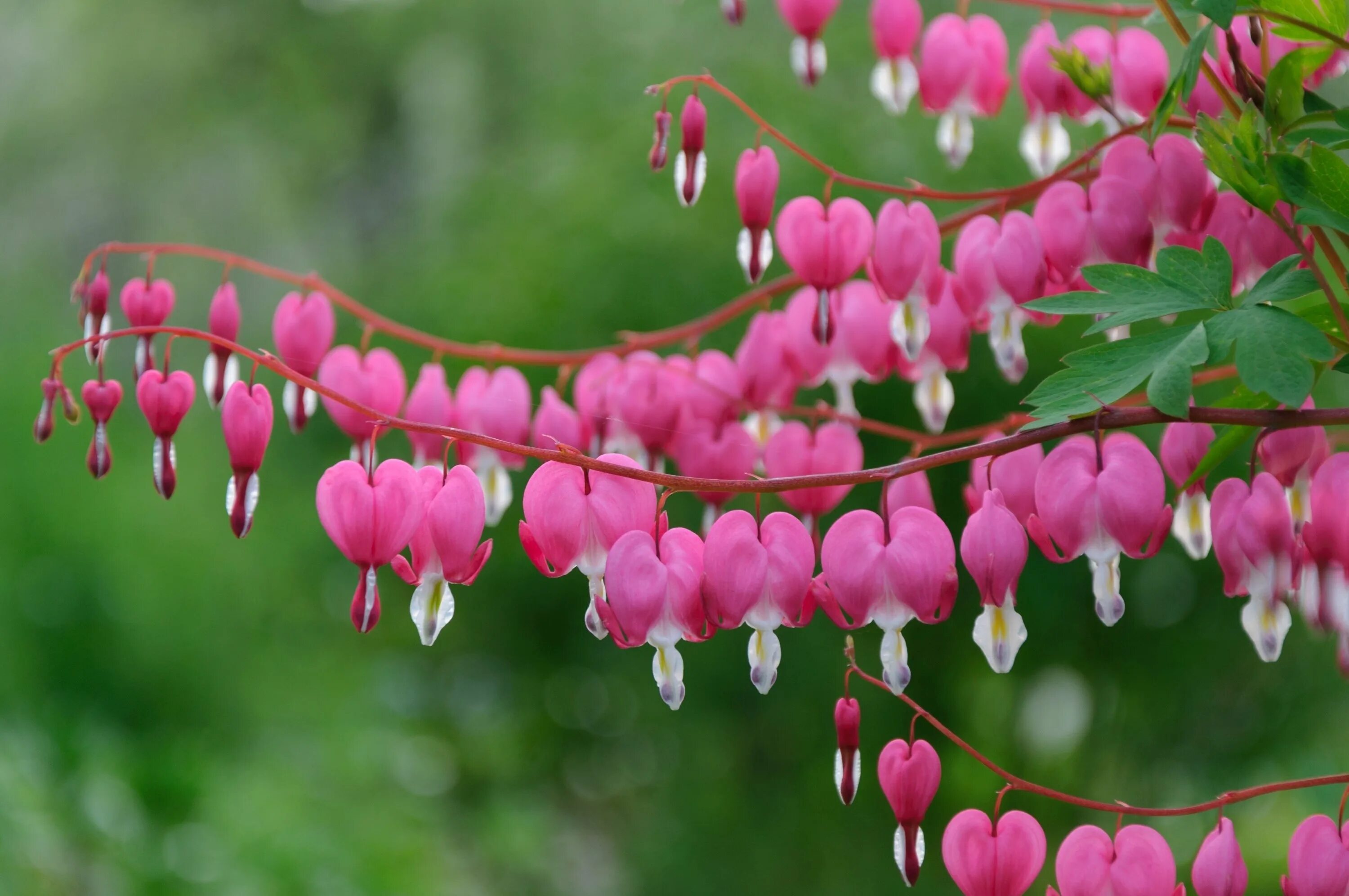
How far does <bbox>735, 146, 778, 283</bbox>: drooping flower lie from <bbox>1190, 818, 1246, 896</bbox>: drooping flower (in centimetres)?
33

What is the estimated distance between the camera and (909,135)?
1.76m

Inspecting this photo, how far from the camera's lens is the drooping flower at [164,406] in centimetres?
47

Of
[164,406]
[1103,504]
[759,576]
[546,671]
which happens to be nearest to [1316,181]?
[1103,504]

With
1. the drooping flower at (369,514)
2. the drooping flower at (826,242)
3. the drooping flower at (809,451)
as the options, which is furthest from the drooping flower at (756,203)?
the drooping flower at (369,514)

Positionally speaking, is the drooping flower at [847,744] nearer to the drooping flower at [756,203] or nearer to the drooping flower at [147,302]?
the drooping flower at [756,203]

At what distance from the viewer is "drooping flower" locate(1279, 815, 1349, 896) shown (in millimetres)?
430

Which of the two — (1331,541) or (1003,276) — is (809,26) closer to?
(1003,276)

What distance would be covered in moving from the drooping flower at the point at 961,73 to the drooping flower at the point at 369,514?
43 centimetres

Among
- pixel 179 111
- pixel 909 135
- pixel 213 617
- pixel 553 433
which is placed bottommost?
pixel 213 617

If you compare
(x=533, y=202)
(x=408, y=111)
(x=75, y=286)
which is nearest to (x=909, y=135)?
(x=533, y=202)

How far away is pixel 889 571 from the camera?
417 mm

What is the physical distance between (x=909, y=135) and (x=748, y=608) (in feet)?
4.92

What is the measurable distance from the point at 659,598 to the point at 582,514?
5 cm

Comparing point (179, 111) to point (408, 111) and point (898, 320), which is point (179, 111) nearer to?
point (408, 111)
